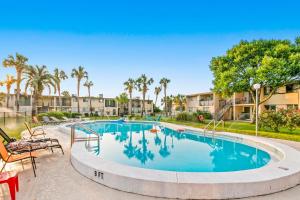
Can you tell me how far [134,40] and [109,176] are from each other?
17.1 metres

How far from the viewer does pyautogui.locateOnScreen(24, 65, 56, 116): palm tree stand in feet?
78.0

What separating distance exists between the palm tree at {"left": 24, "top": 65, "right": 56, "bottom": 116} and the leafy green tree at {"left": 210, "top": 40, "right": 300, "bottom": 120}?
72.7 ft

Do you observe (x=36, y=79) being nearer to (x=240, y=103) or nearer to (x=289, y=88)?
(x=240, y=103)

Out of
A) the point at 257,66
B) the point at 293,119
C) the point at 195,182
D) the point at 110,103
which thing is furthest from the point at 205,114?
the point at 110,103

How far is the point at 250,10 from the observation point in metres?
14.2

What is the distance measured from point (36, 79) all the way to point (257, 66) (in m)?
26.6

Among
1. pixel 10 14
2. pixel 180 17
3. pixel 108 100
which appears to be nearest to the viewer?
pixel 10 14

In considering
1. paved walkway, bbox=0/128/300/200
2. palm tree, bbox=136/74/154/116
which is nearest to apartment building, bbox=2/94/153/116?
palm tree, bbox=136/74/154/116

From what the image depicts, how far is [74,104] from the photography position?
4341 centimetres

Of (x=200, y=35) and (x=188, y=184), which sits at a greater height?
(x=200, y=35)

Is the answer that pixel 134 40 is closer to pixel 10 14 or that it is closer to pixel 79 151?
pixel 10 14

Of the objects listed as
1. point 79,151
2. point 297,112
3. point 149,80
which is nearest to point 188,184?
point 79,151

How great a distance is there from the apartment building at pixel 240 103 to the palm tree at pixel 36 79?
81.2ft

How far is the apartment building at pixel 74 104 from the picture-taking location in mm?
38572
